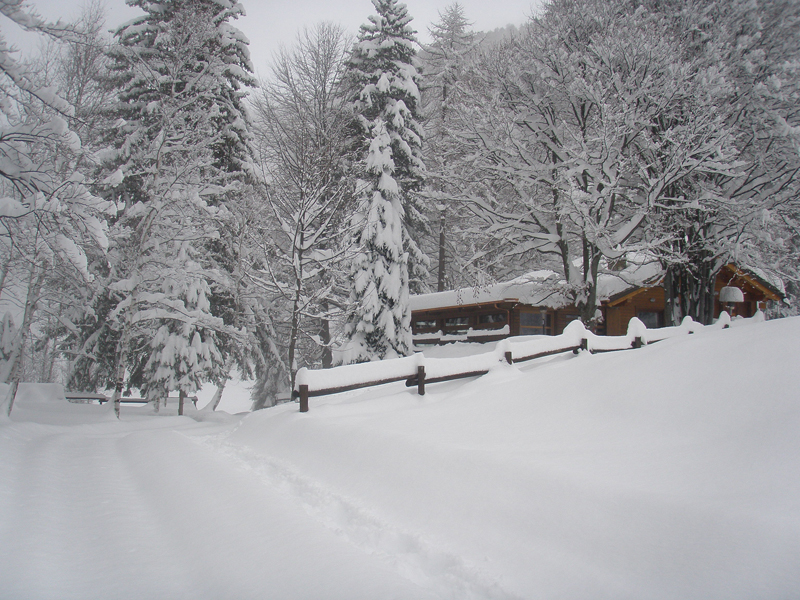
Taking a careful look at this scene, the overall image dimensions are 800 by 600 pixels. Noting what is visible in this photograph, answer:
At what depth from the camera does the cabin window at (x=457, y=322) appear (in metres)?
24.3

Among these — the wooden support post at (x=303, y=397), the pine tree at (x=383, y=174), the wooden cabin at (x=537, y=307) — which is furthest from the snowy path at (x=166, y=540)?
the wooden cabin at (x=537, y=307)

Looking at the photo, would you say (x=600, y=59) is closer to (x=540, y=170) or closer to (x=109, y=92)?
(x=540, y=170)

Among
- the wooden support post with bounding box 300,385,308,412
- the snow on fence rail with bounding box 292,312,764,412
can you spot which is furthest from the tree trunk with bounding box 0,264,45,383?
the snow on fence rail with bounding box 292,312,764,412

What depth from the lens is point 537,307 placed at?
71.8 feet

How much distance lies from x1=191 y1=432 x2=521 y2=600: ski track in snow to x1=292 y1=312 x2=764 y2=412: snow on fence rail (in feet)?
7.16

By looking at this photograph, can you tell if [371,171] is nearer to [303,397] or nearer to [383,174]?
[383,174]

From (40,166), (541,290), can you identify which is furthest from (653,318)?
(40,166)

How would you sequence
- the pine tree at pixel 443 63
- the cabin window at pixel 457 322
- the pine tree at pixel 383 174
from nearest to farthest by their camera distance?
1. the pine tree at pixel 383 174
2. the cabin window at pixel 457 322
3. the pine tree at pixel 443 63

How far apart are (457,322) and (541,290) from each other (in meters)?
9.45

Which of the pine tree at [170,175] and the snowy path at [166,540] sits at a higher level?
the pine tree at [170,175]

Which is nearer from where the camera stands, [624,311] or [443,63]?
[624,311]

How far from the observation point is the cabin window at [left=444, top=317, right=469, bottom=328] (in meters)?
24.3

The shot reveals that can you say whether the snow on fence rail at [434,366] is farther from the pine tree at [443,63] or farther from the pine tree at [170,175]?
the pine tree at [443,63]

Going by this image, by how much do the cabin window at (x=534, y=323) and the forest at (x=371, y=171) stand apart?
4339 millimetres
